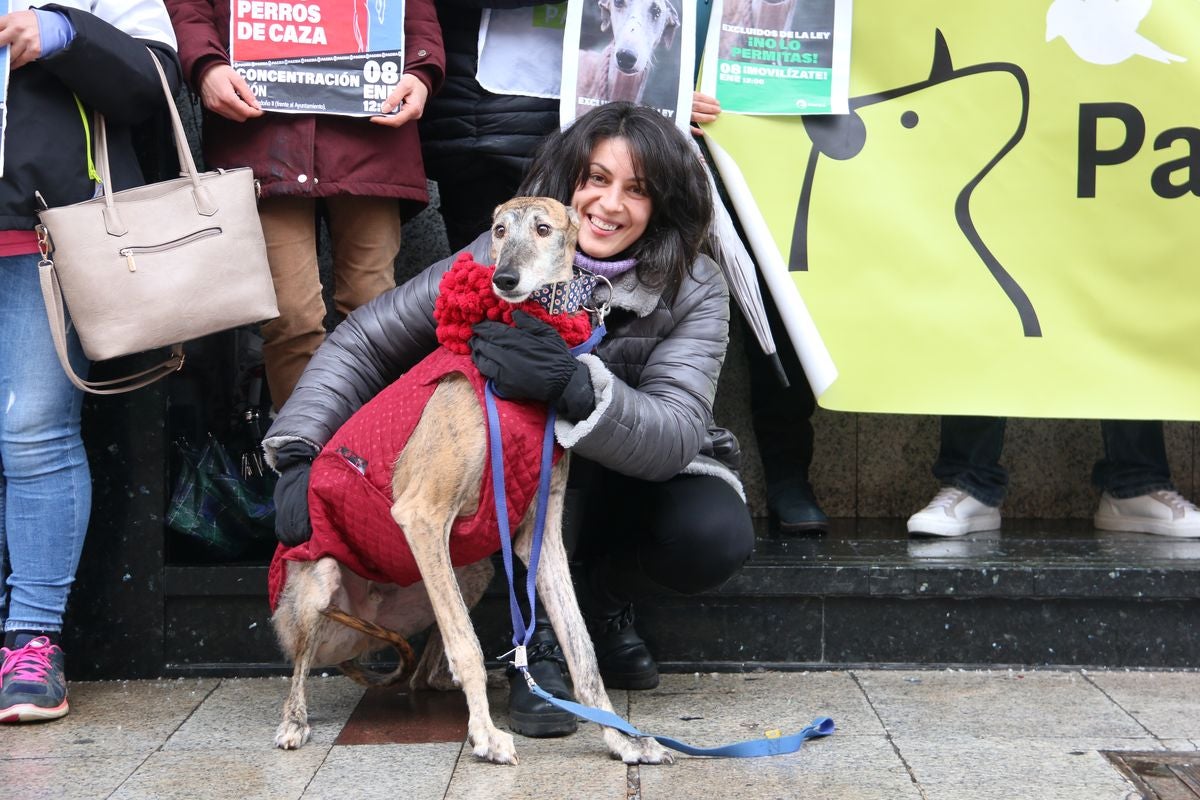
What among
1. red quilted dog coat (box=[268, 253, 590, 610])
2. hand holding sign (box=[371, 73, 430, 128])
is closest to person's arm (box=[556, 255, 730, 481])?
red quilted dog coat (box=[268, 253, 590, 610])

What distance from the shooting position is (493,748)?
115 inches

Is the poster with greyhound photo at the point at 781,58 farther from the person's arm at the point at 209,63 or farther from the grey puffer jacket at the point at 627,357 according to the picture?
the person's arm at the point at 209,63

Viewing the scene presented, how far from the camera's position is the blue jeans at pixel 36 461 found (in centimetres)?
328

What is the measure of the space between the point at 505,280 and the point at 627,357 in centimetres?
62

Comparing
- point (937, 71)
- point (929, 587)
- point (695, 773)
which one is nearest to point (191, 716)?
point (695, 773)

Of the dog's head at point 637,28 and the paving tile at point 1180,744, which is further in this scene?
the dog's head at point 637,28

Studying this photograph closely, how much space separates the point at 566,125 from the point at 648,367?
2.38 ft

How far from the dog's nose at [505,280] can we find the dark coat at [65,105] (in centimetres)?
111

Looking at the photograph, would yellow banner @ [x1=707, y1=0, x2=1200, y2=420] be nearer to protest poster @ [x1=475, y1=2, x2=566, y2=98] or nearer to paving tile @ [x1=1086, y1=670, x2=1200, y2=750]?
protest poster @ [x1=475, y1=2, x2=566, y2=98]

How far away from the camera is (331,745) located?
123 inches

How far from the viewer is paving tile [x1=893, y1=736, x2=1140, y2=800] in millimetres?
2764

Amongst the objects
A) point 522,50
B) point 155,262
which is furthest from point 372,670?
→ point 522,50

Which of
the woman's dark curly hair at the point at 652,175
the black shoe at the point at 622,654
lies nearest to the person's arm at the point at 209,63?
the woman's dark curly hair at the point at 652,175

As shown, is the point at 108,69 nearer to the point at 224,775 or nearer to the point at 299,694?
the point at 299,694
